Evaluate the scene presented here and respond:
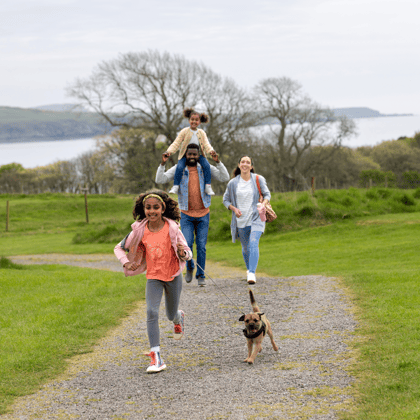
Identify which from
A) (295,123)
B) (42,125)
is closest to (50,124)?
(42,125)

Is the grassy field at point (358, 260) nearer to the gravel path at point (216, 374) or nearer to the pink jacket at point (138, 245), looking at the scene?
the gravel path at point (216, 374)

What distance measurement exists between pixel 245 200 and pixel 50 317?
12.1 feet

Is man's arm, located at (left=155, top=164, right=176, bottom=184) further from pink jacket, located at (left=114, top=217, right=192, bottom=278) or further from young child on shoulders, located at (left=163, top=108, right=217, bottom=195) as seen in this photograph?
pink jacket, located at (left=114, top=217, right=192, bottom=278)

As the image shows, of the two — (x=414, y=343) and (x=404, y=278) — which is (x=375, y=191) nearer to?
(x=404, y=278)

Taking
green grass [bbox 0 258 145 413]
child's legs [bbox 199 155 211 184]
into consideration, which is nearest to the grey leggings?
green grass [bbox 0 258 145 413]

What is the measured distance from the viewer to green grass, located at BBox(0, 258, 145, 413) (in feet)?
18.0

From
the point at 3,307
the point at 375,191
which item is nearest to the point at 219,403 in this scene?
the point at 3,307

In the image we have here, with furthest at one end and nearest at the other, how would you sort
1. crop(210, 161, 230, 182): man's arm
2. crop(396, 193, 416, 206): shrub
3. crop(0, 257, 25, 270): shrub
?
1. crop(396, 193, 416, 206): shrub
2. crop(0, 257, 25, 270): shrub
3. crop(210, 161, 230, 182): man's arm

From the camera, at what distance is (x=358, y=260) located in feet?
42.3

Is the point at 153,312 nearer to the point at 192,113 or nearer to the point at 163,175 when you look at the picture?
the point at 163,175

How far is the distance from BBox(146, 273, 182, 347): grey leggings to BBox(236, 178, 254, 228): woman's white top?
10.7 ft

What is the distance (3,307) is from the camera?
Result: 874 cm

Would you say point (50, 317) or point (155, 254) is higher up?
point (155, 254)

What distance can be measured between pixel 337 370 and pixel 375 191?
1820 centimetres
